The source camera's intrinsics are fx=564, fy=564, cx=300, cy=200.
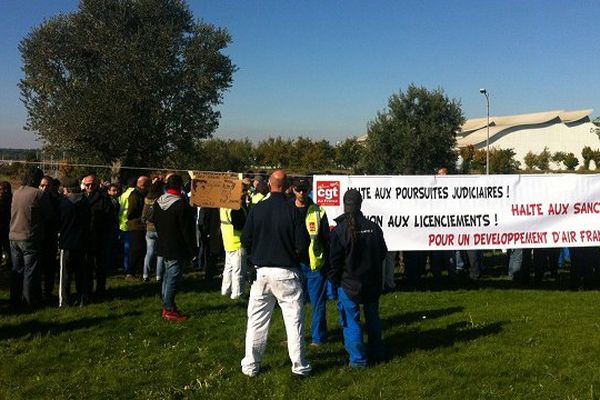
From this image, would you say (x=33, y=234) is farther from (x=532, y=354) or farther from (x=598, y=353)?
(x=598, y=353)

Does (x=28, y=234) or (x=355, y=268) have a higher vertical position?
(x=28, y=234)

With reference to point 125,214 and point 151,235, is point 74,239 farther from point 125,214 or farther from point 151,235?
point 125,214

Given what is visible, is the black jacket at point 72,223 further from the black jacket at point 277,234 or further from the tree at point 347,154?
the tree at point 347,154

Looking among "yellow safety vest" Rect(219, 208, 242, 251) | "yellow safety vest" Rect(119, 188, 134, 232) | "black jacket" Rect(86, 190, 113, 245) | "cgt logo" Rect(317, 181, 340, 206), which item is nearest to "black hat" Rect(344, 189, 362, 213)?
"yellow safety vest" Rect(219, 208, 242, 251)

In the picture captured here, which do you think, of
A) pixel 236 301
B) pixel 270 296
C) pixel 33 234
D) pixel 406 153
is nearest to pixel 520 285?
pixel 236 301

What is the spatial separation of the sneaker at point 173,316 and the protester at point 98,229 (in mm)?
1909

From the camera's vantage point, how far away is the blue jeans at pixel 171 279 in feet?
25.4

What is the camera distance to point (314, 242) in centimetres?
591

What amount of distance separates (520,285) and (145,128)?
943 inches

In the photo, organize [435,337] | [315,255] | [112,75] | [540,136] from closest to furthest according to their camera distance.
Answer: [315,255] < [435,337] < [112,75] < [540,136]

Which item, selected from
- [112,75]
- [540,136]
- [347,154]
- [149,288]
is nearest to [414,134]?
[347,154]

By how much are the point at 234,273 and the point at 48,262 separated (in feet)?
9.83

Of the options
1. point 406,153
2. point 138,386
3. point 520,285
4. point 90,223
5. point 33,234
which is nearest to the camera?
point 138,386

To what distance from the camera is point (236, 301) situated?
8953 millimetres
